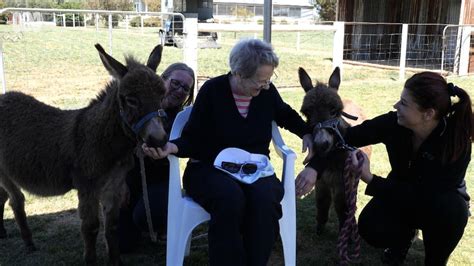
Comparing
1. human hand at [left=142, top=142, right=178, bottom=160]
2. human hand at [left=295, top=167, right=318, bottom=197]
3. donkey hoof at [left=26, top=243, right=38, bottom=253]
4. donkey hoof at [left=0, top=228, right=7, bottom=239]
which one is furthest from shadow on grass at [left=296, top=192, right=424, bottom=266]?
donkey hoof at [left=0, top=228, right=7, bottom=239]

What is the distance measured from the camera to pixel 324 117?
2.96 m

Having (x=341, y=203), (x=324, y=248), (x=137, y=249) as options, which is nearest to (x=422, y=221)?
(x=341, y=203)

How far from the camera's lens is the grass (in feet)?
10.8

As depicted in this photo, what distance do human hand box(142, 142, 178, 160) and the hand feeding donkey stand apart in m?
0.08

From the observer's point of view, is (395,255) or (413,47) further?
(413,47)

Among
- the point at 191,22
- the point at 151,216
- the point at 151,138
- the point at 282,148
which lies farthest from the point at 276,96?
the point at 191,22

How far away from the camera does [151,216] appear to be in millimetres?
3262

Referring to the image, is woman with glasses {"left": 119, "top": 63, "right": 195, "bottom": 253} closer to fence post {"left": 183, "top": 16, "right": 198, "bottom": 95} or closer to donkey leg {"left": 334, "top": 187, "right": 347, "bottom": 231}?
donkey leg {"left": 334, "top": 187, "right": 347, "bottom": 231}

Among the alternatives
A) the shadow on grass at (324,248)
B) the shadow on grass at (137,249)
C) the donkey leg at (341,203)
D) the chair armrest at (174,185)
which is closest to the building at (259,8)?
the shadow on grass at (324,248)

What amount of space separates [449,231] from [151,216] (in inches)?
76.2

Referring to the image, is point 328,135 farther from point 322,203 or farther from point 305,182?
point 322,203

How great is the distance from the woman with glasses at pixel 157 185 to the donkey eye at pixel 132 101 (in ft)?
2.10

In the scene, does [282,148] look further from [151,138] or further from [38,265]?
[38,265]

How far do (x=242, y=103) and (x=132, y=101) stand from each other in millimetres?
662
